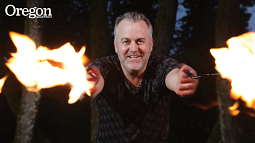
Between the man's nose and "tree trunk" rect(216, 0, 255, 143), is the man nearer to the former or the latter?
the man's nose

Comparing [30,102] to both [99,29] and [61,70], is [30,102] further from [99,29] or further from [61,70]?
[99,29]

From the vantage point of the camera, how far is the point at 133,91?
2.99 metres

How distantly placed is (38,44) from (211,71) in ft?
29.5

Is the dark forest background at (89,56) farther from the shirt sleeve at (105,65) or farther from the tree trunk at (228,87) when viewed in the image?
the shirt sleeve at (105,65)

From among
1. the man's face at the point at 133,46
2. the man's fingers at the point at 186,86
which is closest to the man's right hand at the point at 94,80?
the man's face at the point at 133,46

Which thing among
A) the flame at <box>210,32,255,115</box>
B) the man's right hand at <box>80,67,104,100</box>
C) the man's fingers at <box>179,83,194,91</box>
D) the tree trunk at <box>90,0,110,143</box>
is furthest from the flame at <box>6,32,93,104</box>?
the tree trunk at <box>90,0,110,143</box>

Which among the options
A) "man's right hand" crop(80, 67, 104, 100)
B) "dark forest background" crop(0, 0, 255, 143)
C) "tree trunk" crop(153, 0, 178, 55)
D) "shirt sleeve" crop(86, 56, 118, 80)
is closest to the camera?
"man's right hand" crop(80, 67, 104, 100)

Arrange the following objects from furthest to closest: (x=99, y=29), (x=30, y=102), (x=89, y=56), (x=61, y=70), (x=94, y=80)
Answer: (x=89, y=56) < (x=99, y=29) < (x=30, y=102) < (x=61, y=70) < (x=94, y=80)

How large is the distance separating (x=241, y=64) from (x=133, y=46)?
1.61m

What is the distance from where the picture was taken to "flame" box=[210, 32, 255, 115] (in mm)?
2295

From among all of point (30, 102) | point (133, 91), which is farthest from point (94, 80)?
point (30, 102)

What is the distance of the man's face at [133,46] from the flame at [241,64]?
44.0 inches

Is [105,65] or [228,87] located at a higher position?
[105,65]

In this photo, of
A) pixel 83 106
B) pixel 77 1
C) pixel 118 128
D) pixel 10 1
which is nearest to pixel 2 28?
pixel 10 1
